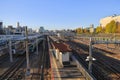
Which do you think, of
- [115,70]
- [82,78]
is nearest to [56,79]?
[82,78]

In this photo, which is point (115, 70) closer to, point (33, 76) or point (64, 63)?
point (64, 63)

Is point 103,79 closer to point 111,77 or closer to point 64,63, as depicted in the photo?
point 111,77

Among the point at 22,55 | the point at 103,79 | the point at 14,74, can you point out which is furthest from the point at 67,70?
the point at 22,55

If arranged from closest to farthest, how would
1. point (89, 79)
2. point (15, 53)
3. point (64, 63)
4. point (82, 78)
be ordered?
point (89, 79) → point (82, 78) → point (64, 63) → point (15, 53)

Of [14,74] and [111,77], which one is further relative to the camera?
[14,74]

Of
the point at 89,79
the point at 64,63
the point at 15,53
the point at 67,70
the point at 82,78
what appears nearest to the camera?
the point at 89,79

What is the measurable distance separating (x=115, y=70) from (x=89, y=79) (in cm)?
1012

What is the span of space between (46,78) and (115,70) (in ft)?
35.0

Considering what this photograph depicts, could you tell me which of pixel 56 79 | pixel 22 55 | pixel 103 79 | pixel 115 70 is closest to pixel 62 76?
pixel 56 79

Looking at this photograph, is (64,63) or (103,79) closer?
(103,79)

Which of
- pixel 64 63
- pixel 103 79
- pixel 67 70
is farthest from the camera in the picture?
pixel 64 63

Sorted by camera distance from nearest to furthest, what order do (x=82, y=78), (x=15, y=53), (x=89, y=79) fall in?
(x=89, y=79) < (x=82, y=78) < (x=15, y=53)

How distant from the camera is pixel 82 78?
21.4 m

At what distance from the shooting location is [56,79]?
70.3 ft
